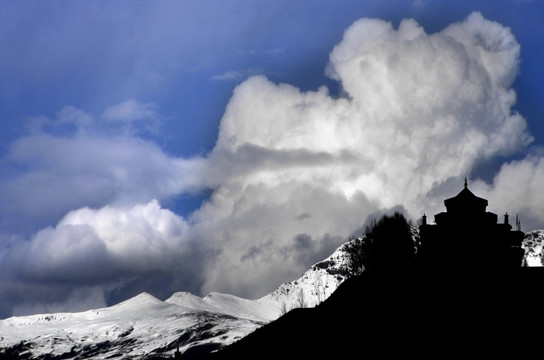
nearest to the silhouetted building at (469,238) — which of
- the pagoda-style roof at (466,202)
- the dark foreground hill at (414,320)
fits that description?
the pagoda-style roof at (466,202)

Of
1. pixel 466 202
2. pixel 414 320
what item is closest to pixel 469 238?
pixel 466 202

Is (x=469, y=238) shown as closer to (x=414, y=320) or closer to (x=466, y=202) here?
(x=466, y=202)

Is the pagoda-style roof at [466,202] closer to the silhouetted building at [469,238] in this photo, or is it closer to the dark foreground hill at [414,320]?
the silhouetted building at [469,238]

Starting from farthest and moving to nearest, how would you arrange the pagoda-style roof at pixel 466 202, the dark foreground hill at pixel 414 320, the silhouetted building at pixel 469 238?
1. the pagoda-style roof at pixel 466 202
2. the silhouetted building at pixel 469 238
3. the dark foreground hill at pixel 414 320

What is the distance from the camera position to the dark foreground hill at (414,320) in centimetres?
6269

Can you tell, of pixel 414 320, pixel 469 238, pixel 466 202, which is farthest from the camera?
pixel 466 202

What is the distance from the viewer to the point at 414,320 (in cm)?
6825

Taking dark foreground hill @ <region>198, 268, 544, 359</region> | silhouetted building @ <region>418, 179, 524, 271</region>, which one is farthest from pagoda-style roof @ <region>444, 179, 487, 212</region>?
dark foreground hill @ <region>198, 268, 544, 359</region>

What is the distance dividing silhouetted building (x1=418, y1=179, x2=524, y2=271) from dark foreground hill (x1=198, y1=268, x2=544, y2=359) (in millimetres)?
6385

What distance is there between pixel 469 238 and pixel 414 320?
89.7ft

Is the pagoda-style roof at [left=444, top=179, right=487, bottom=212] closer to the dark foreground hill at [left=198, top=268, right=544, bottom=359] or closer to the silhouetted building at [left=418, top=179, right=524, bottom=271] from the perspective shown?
the silhouetted building at [left=418, top=179, right=524, bottom=271]

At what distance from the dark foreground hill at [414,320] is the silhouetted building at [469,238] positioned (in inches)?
251

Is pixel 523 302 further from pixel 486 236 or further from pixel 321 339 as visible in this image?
pixel 486 236

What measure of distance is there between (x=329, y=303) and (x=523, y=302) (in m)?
21.0
